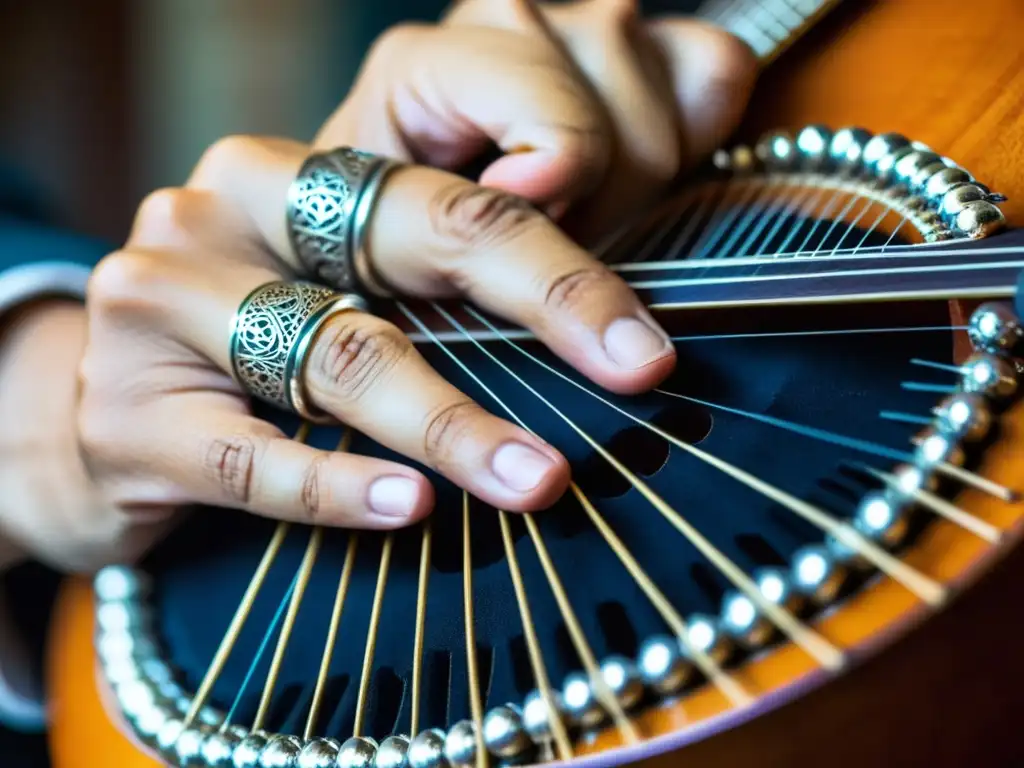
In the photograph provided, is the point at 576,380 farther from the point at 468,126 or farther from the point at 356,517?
the point at 468,126

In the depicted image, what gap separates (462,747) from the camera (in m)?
0.39

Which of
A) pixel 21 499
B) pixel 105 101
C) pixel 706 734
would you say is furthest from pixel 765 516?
pixel 105 101

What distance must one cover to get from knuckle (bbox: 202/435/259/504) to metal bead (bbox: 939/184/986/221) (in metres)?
0.37

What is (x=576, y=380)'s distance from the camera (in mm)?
494

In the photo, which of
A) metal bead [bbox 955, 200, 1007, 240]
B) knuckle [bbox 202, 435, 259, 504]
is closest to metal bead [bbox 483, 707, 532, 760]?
knuckle [bbox 202, 435, 259, 504]

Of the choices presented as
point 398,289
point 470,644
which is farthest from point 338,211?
point 470,644

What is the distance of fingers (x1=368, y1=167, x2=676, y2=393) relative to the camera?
1.52 ft

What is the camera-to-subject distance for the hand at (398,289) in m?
0.46

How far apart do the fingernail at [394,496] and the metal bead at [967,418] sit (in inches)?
9.3

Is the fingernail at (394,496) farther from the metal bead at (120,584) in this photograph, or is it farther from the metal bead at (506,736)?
the metal bead at (120,584)

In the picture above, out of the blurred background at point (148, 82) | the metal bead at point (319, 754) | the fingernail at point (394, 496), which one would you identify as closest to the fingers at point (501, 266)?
the fingernail at point (394, 496)

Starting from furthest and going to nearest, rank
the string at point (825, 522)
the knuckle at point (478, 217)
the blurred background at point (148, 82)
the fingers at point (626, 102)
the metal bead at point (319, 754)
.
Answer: the blurred background at point (148, 82)
the fingers at point (626, 102)
the knuckle at point (478, 217)
the metal bead at point (319, 754)
the string at point (825, 522)

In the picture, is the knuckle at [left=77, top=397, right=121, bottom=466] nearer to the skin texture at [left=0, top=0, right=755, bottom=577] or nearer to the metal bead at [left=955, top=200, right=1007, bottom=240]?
the skin texture at [left=0, top=0, right=755, bottom=577]

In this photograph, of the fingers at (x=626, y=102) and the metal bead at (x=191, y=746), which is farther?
the fingers at (x=626, y=102)
